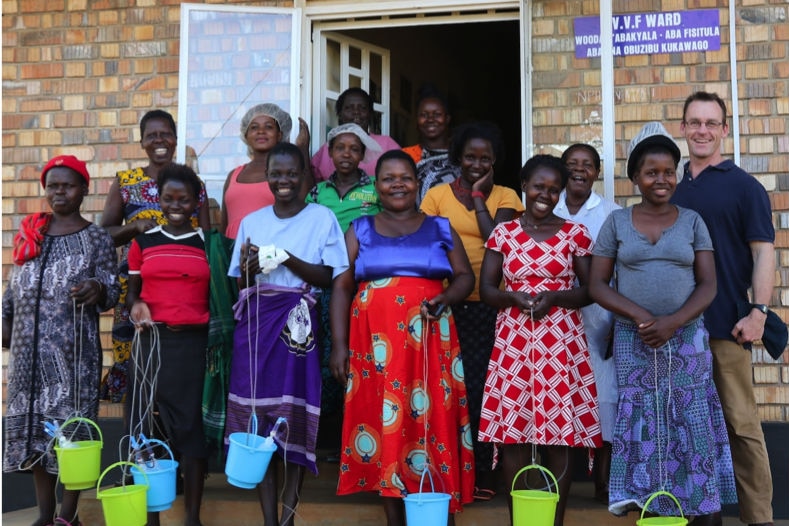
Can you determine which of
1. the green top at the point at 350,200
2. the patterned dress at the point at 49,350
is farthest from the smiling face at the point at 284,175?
the patterned dress at the point at 49,350

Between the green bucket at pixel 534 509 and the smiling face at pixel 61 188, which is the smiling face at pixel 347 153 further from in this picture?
the green bucket at pixel 534 509

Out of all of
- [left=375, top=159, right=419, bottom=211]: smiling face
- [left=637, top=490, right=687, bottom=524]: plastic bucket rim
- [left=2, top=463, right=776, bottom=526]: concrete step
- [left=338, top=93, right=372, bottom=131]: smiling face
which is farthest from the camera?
[left=338, top=93, right=372, bottom=131]: smiling face

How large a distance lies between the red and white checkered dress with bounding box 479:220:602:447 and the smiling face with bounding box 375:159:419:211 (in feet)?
1.72

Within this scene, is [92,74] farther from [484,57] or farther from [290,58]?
[484,57]

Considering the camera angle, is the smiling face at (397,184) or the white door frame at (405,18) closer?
the smiling face at (397,184)

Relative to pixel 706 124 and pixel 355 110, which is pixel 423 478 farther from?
pixel 355 110

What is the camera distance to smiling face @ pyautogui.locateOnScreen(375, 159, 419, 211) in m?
4.51

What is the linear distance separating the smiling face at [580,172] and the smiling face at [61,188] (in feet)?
8.59

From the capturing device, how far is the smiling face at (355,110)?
6043 mm

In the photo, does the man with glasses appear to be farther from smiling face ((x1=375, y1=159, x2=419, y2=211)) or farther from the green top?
the green top

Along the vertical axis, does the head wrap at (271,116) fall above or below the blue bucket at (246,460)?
above

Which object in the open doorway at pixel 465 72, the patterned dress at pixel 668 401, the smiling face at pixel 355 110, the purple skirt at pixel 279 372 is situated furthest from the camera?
the open doorway at pixel 465 72

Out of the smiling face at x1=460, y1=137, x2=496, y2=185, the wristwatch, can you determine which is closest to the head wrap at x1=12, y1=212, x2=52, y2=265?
the smiling face at x1=460, y1=137, x2=496, y2=185

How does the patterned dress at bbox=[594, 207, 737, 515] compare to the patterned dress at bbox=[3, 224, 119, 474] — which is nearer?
the patterned dress at bbox=[594, 207, 737, 515]
